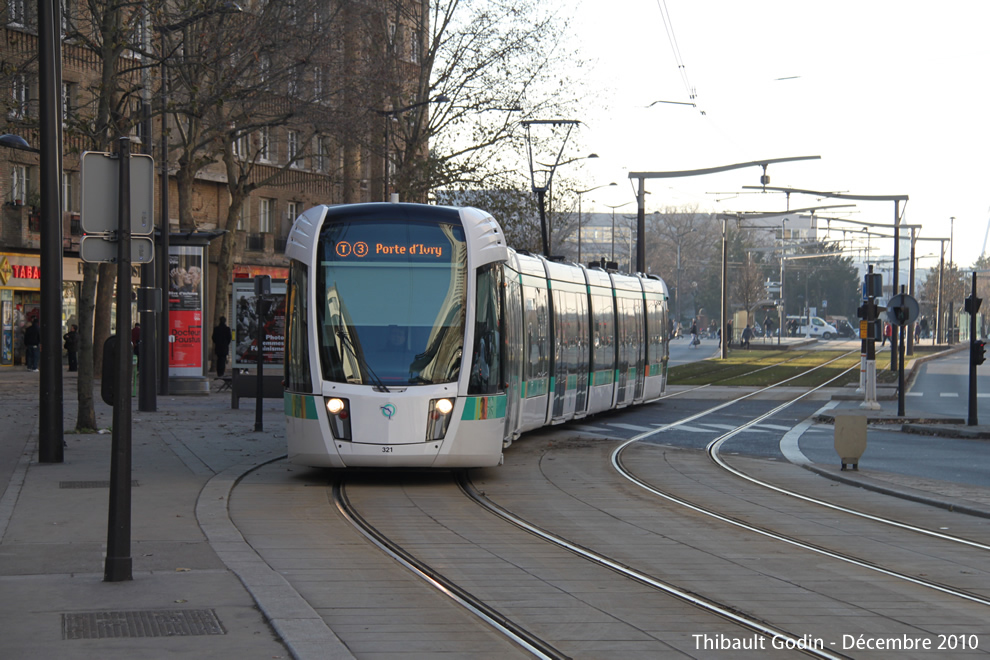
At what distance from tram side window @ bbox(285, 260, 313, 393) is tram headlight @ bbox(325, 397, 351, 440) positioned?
0.30m

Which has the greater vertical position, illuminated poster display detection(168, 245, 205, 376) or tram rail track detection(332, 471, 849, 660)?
illuminated poster display detection(168, 245, 205, 376)

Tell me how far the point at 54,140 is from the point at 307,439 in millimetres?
5130

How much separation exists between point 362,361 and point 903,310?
17621mm

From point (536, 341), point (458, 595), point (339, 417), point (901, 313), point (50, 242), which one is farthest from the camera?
point (901, 313)

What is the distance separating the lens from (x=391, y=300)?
13.9 meters

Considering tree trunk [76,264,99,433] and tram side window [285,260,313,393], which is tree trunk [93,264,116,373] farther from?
tram side window [285,260,313,393]

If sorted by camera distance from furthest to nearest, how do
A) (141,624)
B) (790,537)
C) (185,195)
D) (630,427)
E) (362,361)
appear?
(185,195) < (630,427) < (362,361) < (790,537) < (141,624)

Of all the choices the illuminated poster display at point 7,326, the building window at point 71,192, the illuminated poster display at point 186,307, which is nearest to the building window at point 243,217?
the building window at point 71,192

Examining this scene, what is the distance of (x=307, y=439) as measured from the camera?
13.7m

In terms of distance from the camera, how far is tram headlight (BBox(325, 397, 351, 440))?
13523mm

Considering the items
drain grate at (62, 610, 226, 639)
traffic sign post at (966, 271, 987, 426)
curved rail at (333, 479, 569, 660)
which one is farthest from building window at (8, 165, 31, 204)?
drain grate at (62, 610, 226, 639)

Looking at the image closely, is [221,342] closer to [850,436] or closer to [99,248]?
[850,436]

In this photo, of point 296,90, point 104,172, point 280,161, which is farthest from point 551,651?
point 280,161

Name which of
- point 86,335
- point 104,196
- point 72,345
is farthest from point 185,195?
point 104,196
